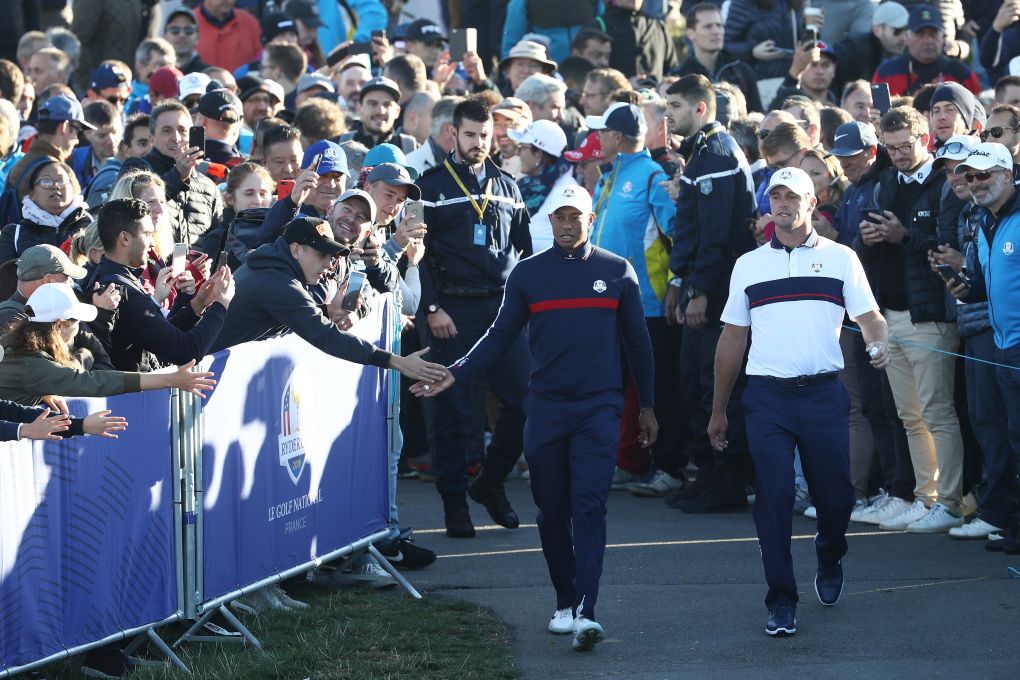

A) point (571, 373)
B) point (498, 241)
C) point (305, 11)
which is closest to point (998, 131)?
point (498, 241)

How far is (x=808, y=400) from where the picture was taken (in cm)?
809

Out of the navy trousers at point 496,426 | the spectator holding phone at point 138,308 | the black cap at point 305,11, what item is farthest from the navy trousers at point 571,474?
the black cap at point 305,11

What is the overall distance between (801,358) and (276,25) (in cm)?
1109

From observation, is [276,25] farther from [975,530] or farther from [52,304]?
[52,304]

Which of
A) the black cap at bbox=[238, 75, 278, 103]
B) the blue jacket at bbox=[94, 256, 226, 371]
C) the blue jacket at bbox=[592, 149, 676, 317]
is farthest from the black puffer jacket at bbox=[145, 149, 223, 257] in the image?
the black cap at bbox=[238, 75, 278, 103]

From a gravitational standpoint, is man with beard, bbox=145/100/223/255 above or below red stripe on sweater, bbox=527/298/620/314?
above

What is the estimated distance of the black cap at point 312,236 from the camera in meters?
8.39

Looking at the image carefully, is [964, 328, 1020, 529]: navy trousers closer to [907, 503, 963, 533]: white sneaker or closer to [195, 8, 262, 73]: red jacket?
[907, 503, 963, 533]: white sneaker

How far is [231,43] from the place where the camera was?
59.6 ft

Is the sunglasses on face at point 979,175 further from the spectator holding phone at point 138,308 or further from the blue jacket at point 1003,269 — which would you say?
the spectator holding phone at point 138,308

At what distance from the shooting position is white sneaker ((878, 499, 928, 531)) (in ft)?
33.8

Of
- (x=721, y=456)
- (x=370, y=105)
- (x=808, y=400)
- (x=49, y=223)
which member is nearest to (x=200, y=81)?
(x=370, y=105)

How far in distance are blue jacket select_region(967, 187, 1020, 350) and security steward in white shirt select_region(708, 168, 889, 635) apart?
140 cm

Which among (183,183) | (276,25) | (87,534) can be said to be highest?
(276,25)
